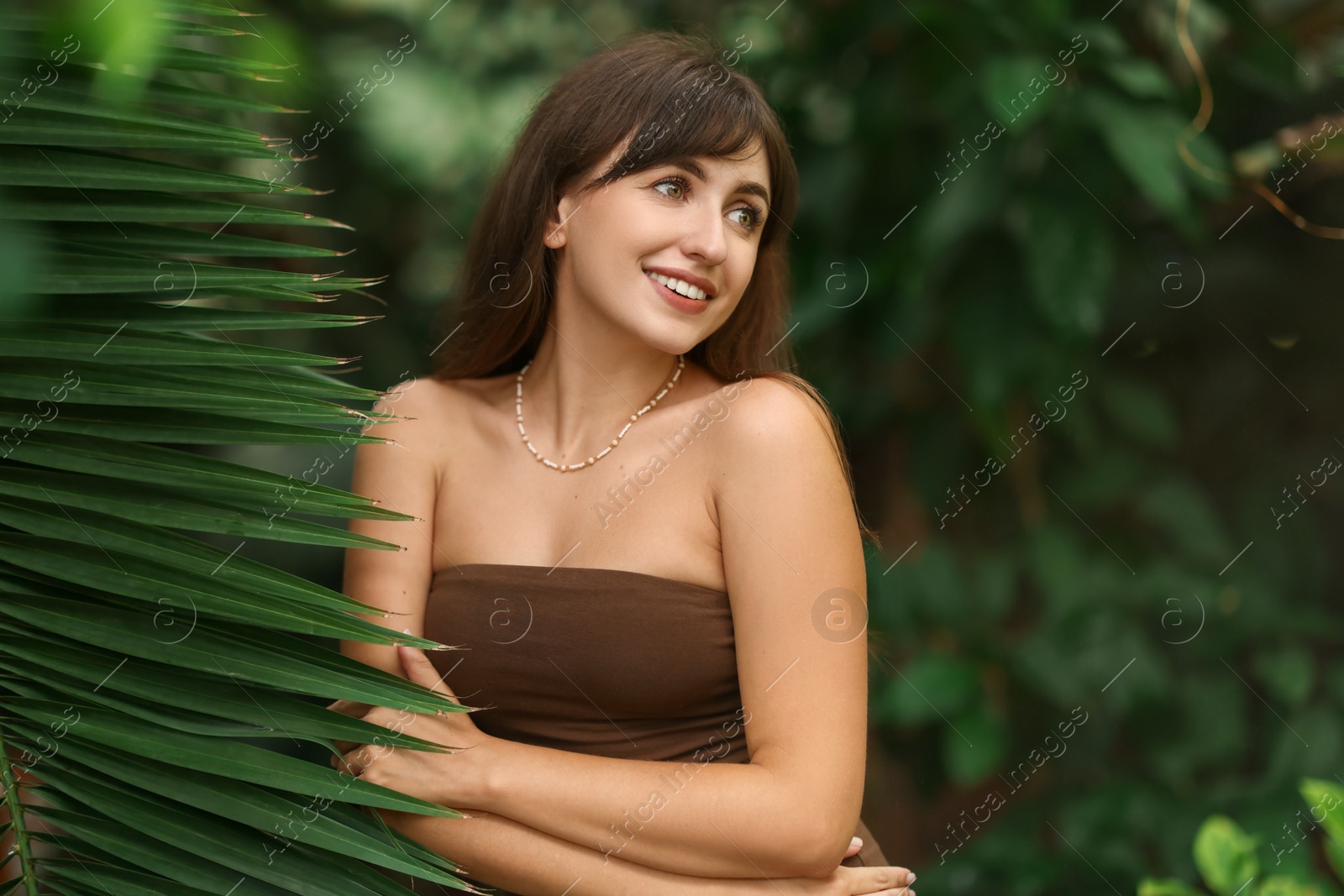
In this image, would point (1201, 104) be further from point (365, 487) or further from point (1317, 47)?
point (365, 487)

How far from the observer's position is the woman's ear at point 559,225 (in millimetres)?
1233

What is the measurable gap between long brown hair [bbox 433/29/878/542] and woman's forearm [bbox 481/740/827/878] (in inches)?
13.8

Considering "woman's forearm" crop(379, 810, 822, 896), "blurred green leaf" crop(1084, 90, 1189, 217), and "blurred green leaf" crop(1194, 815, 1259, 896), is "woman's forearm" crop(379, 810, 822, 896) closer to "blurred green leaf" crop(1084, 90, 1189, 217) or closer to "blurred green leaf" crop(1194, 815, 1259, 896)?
"blurred green leaf" crop(1194, 815, 1259, 896)

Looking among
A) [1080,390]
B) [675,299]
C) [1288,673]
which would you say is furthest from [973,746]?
[675,299]

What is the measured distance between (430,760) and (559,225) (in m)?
0.58

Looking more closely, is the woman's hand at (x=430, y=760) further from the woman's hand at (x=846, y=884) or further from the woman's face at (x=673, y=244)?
the woman's face at (x=673, y=244)

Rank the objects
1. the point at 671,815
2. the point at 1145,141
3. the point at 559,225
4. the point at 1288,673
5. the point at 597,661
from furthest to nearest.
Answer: the point at 1288,673 → the point at 1145,141 → the point at 559,225 → the point at 597,661 → the point at 671,815

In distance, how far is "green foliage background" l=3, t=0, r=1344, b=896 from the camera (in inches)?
70.0

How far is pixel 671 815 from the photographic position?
3.34 feet

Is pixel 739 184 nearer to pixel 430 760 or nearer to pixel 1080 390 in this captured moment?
pixel 430 760

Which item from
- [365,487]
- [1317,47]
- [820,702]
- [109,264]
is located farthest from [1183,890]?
[1317,47]

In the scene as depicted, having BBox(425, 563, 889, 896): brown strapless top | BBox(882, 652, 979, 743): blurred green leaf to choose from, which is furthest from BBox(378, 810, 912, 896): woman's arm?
BBox(882, 652, 979, 743): blurred green leaf

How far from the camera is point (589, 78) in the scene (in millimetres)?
1229

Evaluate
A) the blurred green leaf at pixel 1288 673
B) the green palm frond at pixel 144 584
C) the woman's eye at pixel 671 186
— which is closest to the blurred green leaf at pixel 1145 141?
the blurred green leaf at pixel 1288 673
